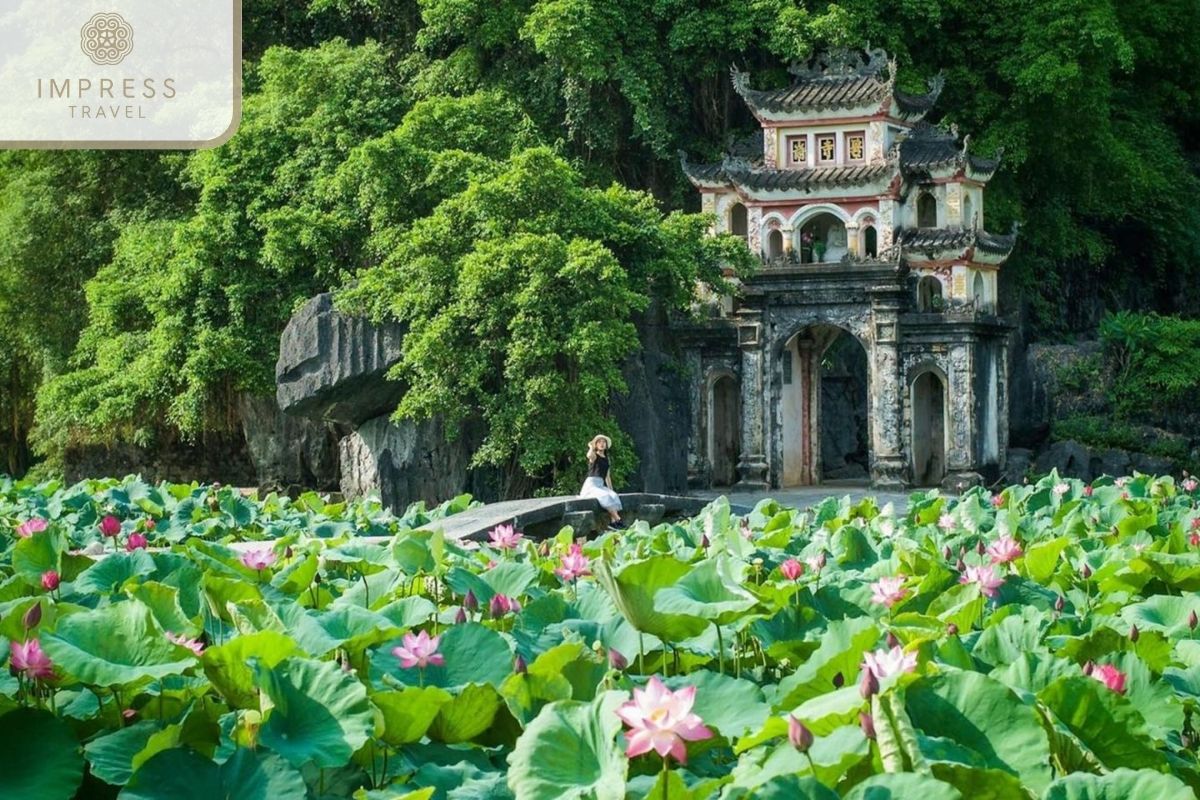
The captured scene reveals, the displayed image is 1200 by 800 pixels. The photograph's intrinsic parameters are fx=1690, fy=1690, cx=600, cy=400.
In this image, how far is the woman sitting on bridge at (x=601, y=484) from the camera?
1382 cm

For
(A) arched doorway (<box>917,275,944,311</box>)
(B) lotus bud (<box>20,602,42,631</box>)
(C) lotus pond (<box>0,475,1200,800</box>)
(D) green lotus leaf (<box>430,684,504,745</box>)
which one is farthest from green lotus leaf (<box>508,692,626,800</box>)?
(A) arched doorway (<box>917,275,944,311</box>)

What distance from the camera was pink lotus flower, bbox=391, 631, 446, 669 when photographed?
2.72 meters

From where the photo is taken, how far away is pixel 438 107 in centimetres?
2120

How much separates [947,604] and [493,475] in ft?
52.3

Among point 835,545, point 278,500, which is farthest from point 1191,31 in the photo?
point 835,545

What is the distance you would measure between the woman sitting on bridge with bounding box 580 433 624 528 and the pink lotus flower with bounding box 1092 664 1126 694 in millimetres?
11116

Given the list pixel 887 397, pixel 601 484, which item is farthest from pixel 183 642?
pixel 887 397

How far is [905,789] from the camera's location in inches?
74.5

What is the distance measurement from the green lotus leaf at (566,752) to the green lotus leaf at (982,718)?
414mm

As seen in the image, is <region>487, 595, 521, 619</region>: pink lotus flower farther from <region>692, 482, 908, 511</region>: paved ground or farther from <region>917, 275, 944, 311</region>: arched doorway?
<region>917, 275, 944, 311</region>: arched doorway

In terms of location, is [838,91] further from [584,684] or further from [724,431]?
[584,684]

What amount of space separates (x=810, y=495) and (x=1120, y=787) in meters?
20.4

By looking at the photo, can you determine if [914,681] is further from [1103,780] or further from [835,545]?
[835,545]

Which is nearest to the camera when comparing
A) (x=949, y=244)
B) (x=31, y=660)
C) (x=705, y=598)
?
(x=31, y=660)
